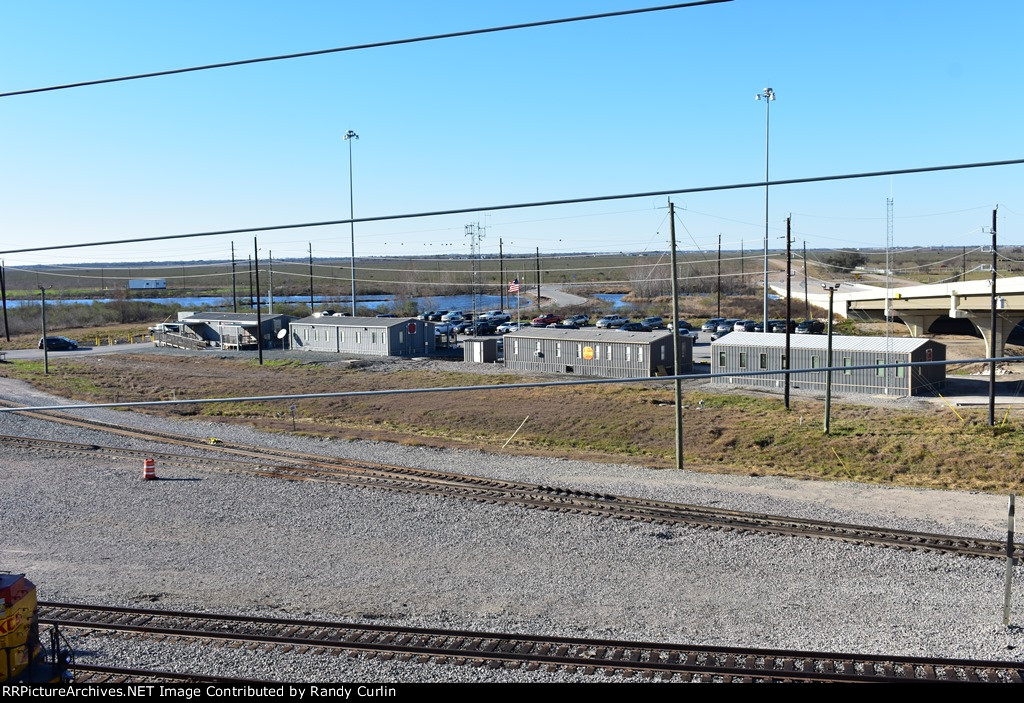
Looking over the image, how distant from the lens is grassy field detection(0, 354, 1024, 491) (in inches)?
888

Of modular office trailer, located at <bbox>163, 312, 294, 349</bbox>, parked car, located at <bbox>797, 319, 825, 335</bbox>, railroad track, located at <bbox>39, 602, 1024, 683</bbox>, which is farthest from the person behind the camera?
parked car, located at <bbox>797, 319, 825, 335</bbox>

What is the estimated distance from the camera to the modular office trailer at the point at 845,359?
3155 centimetres

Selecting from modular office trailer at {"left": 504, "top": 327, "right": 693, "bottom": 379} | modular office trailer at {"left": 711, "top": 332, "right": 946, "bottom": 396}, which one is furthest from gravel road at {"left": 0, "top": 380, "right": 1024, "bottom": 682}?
modular office trailer at {"left": 504, "top": 327, "right": 693, "bottom": 379}

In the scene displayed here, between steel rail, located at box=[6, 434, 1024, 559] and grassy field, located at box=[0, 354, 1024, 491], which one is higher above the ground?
steel rail, located at box=[6, 434, 1024, 559]

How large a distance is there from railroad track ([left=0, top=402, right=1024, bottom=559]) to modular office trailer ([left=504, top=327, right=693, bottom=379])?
1817 centimetres

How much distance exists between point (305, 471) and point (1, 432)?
11838 mm

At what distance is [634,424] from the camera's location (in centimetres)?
2833

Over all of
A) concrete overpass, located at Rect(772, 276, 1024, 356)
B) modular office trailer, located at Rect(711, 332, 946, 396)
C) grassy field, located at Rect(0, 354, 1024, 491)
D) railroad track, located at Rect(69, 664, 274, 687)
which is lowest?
grassy field, located at Rect(0, 354, 1024, 491)

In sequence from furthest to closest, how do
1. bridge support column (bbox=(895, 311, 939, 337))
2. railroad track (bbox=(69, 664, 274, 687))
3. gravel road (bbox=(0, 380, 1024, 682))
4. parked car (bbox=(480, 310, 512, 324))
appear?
parked car (bbox=(480, 310, 512, 324)) < bridge support column (bbox=(895, 311, 939, 337)) < gravel road (bbox=(0, 380, 1024, 682)) < railroad track (bbox=(69, 664, 274, 687))

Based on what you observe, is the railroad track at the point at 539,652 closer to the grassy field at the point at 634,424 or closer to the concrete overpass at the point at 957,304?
the grassy field at the point at 634,424

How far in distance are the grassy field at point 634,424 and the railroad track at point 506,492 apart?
14.0 ft

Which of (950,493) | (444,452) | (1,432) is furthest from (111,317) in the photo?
(950,493)

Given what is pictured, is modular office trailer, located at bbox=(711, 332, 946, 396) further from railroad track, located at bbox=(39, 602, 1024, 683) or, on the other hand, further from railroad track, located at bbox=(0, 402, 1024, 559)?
railroad track, located at bbox=(39, 602, 1024, 683)

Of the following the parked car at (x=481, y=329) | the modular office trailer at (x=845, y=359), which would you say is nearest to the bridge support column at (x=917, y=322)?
the modular office trailer at (x=845, y=359)
